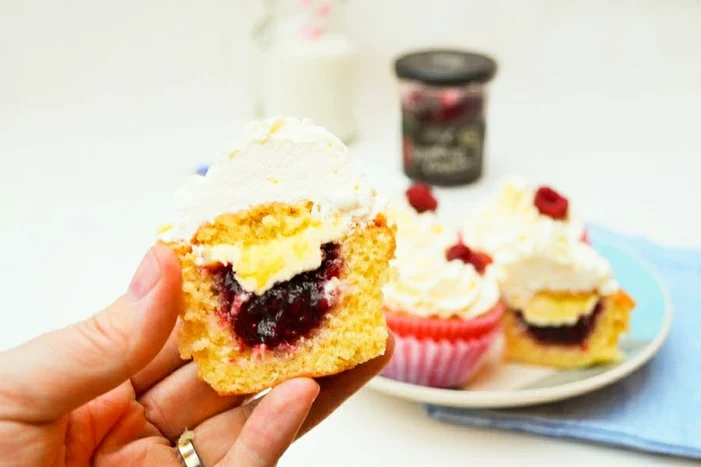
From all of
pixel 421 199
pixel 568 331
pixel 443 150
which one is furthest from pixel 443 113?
pixel 568 331

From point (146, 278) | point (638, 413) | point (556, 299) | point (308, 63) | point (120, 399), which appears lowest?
point (638, 413)

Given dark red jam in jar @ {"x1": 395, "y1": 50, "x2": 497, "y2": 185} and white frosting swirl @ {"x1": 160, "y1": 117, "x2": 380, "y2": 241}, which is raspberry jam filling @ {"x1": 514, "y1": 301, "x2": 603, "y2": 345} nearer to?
white frosting swirl @ {"x1": 160, "y1": 117, "x2": 380, "y2": 241}

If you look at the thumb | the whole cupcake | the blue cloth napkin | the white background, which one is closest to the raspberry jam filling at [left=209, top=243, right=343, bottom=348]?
the thumb

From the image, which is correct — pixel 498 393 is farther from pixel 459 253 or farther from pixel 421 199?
pixel 421 199

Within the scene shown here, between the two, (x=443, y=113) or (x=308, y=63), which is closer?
(x=443, y=113)

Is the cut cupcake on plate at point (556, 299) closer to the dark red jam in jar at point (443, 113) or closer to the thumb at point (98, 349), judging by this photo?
the dark red jam in jar at point (443, 113)

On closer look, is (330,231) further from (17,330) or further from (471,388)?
(17,330)
